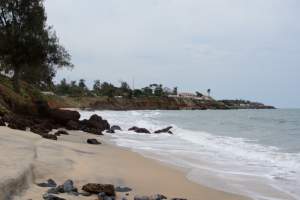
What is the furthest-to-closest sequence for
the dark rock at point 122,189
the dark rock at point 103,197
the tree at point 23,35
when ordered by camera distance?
the tree at point 23,35 < the dark rock at point 122,189 < the dark rock at point 103,197

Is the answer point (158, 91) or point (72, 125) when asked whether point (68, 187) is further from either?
point (158, 91)

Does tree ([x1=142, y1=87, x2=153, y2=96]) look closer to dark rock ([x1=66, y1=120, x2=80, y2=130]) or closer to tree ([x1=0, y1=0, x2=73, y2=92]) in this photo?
tree ([x1=0, y1=0, x2=73, y2=92])

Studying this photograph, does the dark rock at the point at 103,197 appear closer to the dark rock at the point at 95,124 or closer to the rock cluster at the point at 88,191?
the rock cluster at the point at 88,191

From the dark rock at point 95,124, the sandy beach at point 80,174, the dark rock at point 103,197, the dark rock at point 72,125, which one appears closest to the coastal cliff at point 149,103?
the dark rock at point 95,124

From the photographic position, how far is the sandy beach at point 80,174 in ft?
25.5

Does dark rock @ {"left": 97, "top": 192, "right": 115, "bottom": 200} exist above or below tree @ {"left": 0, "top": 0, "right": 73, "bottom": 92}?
below

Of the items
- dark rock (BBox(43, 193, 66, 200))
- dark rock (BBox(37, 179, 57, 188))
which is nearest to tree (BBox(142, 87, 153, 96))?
dark rock (BBox(37, 179, 57, 188))

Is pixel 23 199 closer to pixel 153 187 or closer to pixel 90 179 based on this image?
pixel 90 179

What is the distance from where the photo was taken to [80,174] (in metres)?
10.1

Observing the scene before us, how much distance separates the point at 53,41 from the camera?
36031 mm

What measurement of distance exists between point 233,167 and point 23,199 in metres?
8.03

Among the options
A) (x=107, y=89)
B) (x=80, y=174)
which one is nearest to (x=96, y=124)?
(x=80, y=174)

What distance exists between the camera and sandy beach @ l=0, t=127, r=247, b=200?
7758 millimetres

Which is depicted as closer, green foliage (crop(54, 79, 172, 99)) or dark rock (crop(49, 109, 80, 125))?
dark rock (crop(49, 109, 80, 125))
